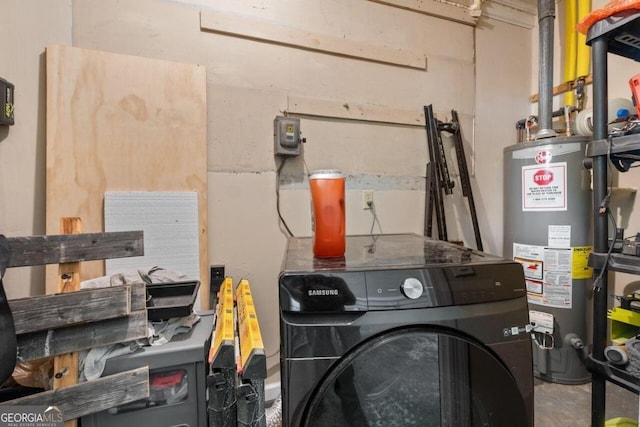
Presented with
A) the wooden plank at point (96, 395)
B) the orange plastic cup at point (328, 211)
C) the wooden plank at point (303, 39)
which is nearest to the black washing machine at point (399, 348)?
the orange plastic cup at point (328, 211)

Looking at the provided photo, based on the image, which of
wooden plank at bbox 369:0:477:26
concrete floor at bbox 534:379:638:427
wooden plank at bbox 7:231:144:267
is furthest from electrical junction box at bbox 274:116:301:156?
concrete floor at bbox 534:379:638:427

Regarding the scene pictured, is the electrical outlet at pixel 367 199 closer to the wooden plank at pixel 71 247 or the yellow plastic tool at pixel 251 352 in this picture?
the yellow plastic tool at pixel 251 352

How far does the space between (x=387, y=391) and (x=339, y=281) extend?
30 cm

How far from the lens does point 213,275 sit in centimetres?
151

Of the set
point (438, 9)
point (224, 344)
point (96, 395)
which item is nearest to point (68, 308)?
point (96, 395)

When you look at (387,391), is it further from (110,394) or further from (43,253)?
(43,253)

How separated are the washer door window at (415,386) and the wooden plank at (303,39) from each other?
1577mm

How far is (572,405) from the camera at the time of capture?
1.50 m

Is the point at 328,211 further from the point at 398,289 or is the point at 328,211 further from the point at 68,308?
the point at 68,308

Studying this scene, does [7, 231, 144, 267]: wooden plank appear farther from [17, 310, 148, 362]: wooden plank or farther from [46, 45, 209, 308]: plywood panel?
[46, 45, 209, 308]: plywood panel

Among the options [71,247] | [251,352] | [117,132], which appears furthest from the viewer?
[117,132]

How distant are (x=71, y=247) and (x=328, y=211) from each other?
737 millimetres

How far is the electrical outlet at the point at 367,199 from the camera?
5.93ft

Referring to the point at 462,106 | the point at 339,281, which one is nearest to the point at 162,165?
the point at 339,281
